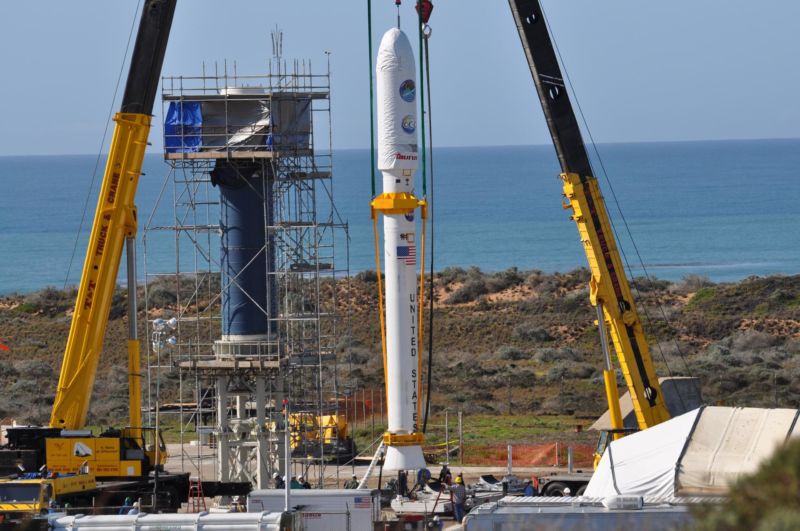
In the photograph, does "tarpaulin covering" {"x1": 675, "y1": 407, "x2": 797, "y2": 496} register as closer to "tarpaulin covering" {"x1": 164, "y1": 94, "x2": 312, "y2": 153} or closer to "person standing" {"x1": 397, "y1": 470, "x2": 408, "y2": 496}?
"person standing" {"x1": 397, "y1": 470, "x2": 408, "y2": 496}

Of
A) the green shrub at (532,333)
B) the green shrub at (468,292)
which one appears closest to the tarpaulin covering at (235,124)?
the green shrub at (532,333)

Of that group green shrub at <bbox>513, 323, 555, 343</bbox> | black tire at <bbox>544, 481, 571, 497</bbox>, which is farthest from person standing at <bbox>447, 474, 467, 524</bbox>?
green shrub at <bbox>513, 323, 555, 343</bbox>

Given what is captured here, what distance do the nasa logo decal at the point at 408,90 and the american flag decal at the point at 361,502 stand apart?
9.86 metres

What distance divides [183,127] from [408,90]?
17.7 ft

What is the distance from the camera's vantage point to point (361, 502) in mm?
29875

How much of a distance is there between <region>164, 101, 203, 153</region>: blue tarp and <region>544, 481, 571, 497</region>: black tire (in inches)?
441

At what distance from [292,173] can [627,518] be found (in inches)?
577

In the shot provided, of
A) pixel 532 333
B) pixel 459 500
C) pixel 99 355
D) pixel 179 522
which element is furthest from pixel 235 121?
pixel 532 333

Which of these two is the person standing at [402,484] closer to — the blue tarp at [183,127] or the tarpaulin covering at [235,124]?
the tarpaulin covering at [235,124]

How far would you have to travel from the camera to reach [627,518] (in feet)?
85.2

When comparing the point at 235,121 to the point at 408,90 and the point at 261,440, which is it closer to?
the point at 408,90

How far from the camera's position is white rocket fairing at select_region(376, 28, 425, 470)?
117 feet

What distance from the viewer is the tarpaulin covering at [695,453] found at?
1105 inches

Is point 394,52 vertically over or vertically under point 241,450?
over
